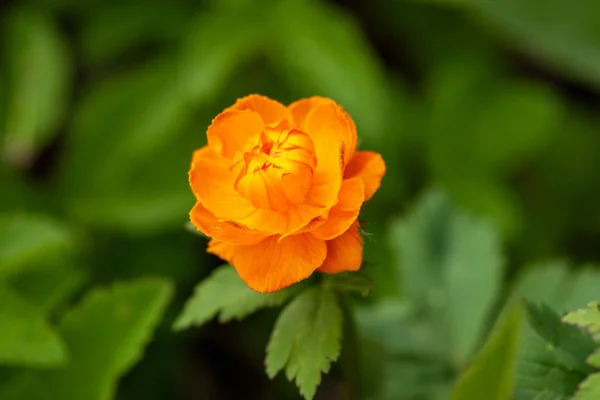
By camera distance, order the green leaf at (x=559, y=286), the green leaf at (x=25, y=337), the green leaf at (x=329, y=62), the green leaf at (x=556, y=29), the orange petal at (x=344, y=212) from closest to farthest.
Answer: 1. the orange petal at (x=344, y=212)
2. the green leaf at (x=25, y=337)
3. the green leaf at (x=559, y=286)
4. the green leaf at (x=329, y=62)
5. the green leaf at (x=556, y=29)

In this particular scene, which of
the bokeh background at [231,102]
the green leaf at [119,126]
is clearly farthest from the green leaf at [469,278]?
the green leaf at [119,126]

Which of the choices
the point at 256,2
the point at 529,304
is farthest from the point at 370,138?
the point at 529,304

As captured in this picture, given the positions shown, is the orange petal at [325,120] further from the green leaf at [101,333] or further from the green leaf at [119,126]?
→ the green leaf at [119,126]

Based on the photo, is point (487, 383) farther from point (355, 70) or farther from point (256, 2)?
point (256, 2)

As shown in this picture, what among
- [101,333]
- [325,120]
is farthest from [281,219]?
[101,333]

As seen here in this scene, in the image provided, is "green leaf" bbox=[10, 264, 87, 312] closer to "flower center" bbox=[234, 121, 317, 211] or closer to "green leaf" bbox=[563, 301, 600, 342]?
"flower center" bbox=[234, 121, 317, 211]

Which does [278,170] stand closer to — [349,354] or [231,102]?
[349,354]
